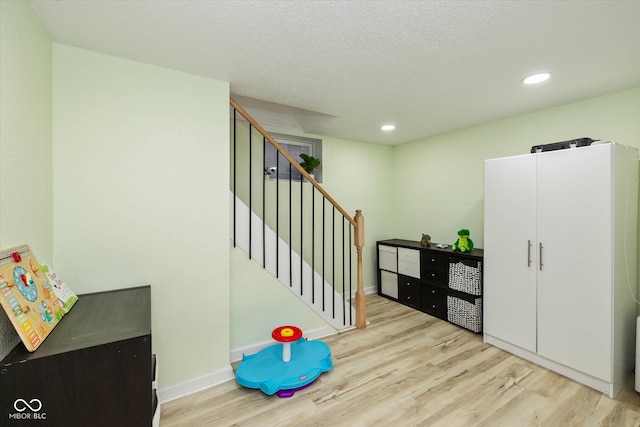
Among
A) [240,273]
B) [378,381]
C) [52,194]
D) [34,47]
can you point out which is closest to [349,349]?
[378,381]

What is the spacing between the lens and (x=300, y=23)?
1440mm

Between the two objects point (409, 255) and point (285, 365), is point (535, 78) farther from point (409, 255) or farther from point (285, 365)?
point (285, 365)

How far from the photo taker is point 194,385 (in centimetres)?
199

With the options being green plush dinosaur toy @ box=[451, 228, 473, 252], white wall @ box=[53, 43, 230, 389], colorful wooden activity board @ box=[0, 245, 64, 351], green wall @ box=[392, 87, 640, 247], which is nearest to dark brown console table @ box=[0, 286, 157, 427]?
colorful wooden activity board @ box=[0, 245, 64, 351]

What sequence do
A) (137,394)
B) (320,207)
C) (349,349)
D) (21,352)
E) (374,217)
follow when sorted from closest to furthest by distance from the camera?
(21,352), (137,394), (349,349), (320,207), (374,217)

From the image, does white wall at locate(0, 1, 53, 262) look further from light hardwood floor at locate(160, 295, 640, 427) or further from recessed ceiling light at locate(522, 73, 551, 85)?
recessed ceiling light at locate(522, 73, 551, 85)

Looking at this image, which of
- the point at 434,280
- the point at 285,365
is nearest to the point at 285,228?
the point at 285,365

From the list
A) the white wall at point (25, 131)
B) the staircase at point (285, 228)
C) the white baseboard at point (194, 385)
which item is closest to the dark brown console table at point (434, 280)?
the staircase at point (285, 228)

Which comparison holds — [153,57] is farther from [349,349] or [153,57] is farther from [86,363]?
[349,349]

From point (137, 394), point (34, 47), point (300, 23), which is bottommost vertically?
A: point (137, 394)

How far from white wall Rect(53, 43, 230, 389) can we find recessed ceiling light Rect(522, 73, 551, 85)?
2271mm

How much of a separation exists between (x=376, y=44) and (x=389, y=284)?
3158mm

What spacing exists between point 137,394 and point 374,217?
11.8ft

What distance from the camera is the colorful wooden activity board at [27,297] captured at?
3.18 feet
